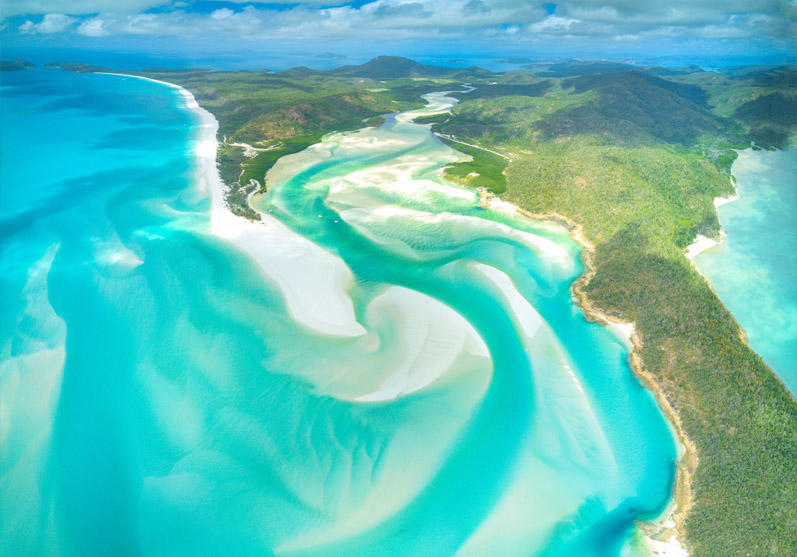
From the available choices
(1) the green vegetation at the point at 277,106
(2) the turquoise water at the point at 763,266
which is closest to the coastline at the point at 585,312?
(1) the green vegetation at the point at 277,106

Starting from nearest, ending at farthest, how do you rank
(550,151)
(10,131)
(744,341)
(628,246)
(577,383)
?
(577,383) < (744,341) < (628,246) < (550,151) < (10,131)

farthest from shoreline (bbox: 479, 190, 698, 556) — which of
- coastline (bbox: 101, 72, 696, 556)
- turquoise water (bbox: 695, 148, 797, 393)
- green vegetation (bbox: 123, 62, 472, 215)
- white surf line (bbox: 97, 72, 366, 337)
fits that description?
green vegetation (bbox: 123, 62, 472, 215)

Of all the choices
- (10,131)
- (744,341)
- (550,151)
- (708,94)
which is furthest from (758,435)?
(708,94)

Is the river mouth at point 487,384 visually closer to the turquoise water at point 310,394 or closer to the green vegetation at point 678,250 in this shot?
the turquoise water at point 310,394

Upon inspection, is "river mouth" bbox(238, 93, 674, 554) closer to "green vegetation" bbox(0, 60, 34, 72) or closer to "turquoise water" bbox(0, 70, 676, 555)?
"turquoise water" bbox(0, 70, 676, 555)

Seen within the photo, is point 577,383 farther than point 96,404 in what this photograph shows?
Yes

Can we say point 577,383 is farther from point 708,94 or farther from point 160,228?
point 708,94
